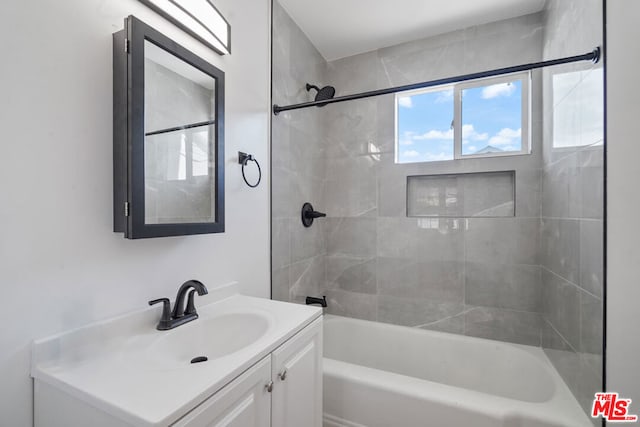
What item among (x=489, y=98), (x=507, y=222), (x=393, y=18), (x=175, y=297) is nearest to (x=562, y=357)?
(x=507, y=222)

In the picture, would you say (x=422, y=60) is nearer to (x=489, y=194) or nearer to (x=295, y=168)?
(x=489, y=194)

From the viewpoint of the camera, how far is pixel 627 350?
3.40 feet

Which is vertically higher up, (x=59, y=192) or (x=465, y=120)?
(x=465, y=120)

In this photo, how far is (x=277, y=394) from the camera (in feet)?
3.15

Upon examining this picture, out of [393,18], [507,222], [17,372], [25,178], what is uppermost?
[393,18]

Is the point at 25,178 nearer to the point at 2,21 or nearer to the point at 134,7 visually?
the point at 2,21

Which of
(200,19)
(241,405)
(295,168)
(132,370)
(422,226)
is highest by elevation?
(200,19)

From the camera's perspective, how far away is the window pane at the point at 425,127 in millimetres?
2195

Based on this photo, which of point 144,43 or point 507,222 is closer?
Answer: point 144,43

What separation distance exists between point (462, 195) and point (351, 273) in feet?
3.61

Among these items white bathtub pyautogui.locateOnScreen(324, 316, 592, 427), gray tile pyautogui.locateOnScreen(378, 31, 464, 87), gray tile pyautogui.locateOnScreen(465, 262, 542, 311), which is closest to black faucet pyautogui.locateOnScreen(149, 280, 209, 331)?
white bathtub pyautogui.locateOnScreen(324, 316, 592, 427)

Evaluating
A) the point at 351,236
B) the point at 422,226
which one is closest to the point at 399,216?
the point at 422,226

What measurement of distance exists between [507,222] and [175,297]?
6.96 ft

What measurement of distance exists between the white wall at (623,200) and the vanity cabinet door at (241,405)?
130cm
